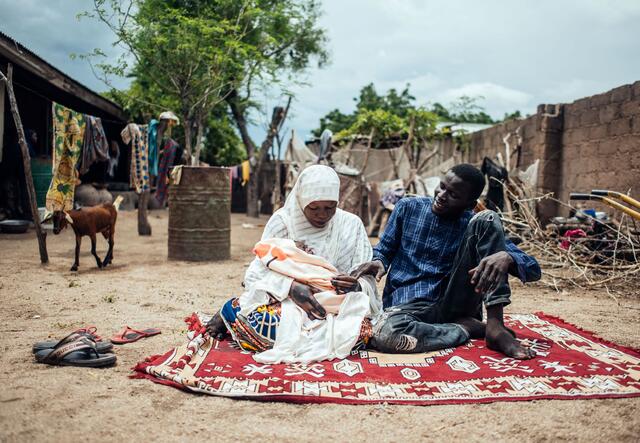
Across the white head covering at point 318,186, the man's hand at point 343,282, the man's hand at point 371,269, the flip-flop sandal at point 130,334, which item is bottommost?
the flip-flop sandal at point 130,334

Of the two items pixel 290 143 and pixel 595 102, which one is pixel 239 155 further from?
pixel 595 102

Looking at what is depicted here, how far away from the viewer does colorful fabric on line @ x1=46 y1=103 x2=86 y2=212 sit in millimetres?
6711

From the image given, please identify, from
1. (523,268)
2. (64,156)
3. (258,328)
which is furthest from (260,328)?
(64,156)

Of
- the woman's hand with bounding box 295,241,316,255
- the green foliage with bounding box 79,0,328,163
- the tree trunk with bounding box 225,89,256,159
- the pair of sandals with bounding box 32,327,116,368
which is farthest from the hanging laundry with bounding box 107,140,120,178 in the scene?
the woman's hand with bounding box 295,241,316,255

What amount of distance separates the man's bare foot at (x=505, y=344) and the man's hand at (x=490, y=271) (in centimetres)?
32

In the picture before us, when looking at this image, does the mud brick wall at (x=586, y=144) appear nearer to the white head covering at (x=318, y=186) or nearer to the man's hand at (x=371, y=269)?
the man's hand at (x=371, y=269)

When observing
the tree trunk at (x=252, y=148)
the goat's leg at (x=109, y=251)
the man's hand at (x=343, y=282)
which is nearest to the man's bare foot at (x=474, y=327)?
the man's hand at (x=343, y=282)

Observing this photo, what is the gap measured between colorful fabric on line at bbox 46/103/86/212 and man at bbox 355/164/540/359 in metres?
4.96

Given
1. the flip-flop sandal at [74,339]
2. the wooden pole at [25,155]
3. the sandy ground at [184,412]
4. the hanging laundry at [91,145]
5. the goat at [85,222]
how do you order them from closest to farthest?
the sandy ground at [184,412]
the flip-flop sandal at [74,339]
the goat at [85,222]
the wooden pole at [25,155]
the hanging laundry at [91,145]

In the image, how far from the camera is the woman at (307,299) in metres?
2.88

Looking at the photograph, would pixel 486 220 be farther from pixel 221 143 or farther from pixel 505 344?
pixel 221 143

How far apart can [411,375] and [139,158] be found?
7516 mm

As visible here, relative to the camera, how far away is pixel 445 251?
10.6ft

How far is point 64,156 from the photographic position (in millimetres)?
7211
